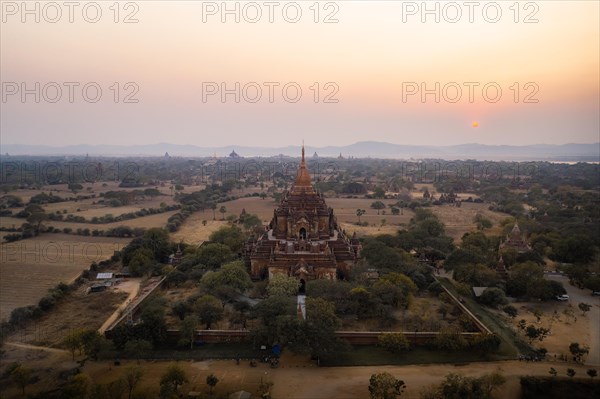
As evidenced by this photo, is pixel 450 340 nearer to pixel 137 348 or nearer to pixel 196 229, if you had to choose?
pixel 137 348

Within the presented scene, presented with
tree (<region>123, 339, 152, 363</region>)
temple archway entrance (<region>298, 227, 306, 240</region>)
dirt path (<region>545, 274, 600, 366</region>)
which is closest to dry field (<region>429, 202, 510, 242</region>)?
dirt path (<region>545, 274, 600, 366</region>)

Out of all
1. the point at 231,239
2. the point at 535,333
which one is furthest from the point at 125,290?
the point at 535,333

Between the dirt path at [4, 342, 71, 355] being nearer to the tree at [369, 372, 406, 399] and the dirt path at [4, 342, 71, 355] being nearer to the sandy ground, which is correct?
the sandy ground

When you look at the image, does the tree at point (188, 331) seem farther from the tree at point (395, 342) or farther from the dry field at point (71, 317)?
the tree at point (395, 342)

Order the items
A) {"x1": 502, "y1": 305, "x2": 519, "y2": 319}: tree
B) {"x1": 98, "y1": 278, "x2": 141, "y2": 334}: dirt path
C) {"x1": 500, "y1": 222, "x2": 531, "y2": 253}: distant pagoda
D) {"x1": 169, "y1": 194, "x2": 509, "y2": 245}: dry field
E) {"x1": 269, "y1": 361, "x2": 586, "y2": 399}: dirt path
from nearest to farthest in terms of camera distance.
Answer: {"x1": 269, "y1": 361, "x2": 586, "y2": 399}: dirt path → {"x1": 98, "y1": 278, "x2": 141, "y2": 334}: dirt path → {"x1": 502, "y1": 305, "x2": 519, "y2": 319}: tree → {"x1": 500, "y1": 222, "x2": 531, "y2": 253}: distant pagoda → {"x1": 169, "y1": 194, "x2": 509, "y2": 245}: dry field

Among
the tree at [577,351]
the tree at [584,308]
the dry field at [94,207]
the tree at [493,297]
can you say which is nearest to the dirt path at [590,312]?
the tree at [584,308]

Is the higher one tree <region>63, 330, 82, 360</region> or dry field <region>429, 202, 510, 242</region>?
dry field <region>429, 202, 510, 242</region>
